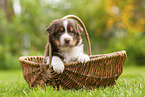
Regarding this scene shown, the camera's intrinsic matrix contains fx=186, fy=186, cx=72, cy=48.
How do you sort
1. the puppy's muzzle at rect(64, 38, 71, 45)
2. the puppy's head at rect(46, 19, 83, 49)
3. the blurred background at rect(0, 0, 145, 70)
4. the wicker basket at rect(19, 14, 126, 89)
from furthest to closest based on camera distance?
1. the blurred background at rect(0, 0, 145, 70)
2. the puppy's head at rect(46, 19, 83, 49)
3. the puppy's muzzle at rect(64, 38, 71, 45)
4. the wicker basket at rect(19, 14, 126, 89)

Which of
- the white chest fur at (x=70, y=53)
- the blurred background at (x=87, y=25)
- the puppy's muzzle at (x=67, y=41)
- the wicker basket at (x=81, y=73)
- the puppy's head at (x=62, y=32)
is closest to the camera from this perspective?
the wicker basket at (x=81, y=73)

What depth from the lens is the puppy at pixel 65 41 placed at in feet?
10.2

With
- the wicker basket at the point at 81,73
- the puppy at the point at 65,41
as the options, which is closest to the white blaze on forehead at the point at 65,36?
the puppy at the point at 65,41

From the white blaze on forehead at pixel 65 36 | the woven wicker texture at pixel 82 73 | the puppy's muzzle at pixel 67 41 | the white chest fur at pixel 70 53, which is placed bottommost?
the woven wicker texture at pixel 82 73

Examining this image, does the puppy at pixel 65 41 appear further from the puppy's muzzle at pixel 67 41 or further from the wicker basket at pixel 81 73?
the wicker basket at pixel 81 73

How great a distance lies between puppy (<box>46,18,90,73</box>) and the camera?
10.2 ft

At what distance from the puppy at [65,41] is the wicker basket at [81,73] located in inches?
5.3

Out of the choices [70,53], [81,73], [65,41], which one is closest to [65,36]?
[65,41]

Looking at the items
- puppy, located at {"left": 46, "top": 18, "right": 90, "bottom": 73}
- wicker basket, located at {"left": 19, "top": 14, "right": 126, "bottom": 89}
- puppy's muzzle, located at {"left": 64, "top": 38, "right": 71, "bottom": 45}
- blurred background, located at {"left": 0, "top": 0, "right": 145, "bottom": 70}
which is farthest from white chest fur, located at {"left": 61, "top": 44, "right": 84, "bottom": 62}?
blurred background, located at {"left": 0, "top": 0, "right": 145, "bottom": 70}

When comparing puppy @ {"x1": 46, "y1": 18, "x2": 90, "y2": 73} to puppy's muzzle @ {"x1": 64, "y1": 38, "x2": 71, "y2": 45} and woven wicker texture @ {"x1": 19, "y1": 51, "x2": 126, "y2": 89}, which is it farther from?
woven wicker texture @ {"x1": 19, "y1": 51, "x2": 126, "y2": 89}

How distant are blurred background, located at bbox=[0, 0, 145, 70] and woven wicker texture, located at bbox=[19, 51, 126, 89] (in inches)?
315

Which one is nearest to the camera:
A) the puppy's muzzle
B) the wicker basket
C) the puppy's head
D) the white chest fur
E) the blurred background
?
the wicker basket

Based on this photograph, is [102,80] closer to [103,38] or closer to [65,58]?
[65,58]

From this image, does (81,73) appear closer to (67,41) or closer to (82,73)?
(82,73)
